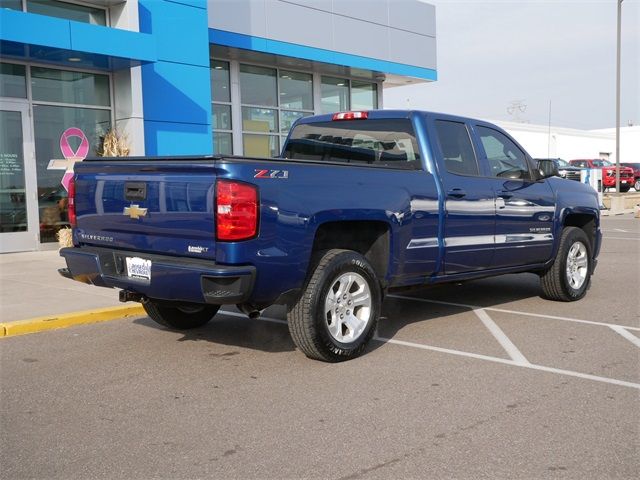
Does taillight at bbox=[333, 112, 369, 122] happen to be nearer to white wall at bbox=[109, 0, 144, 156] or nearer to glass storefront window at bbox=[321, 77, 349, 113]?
white wall at bbox=[109, 0, 144, 156]

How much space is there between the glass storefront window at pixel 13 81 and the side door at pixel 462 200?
9.09 m

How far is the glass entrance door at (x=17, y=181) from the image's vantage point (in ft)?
41.2

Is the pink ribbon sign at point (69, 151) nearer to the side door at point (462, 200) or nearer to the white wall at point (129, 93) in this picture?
the white wall at point (129, 93)

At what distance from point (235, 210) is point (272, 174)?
379 mm

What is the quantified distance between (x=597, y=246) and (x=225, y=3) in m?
10.3

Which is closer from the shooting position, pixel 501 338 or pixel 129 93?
pixel 501 338

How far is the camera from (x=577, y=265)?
26.7ft

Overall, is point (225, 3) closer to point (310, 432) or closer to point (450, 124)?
point (450, 124)

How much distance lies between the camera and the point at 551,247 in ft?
25.1

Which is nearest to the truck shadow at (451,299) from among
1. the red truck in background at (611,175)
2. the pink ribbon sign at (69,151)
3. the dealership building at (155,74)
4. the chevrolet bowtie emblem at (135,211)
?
the chevrolet bowtie emblem at (135,211)

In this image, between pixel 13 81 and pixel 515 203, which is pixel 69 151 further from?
pixel 515 203

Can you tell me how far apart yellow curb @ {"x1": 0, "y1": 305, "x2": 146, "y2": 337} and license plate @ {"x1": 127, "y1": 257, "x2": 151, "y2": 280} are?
205 cm

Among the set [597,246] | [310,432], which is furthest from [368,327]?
[597,246]

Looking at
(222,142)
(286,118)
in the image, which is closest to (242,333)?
(222,142)
